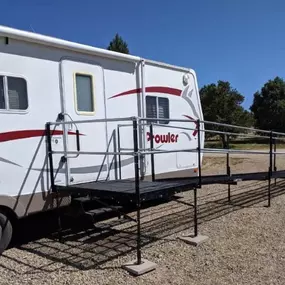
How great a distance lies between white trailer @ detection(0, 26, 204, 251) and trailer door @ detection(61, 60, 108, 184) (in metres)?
0.01

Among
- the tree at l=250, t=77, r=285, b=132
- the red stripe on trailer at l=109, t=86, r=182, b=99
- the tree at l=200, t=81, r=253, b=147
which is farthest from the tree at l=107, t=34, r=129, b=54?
the red stripe on trailer at l=109, t=86, r=182, b=99

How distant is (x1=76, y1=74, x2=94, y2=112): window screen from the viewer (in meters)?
5.50

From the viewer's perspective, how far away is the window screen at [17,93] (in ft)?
15.4

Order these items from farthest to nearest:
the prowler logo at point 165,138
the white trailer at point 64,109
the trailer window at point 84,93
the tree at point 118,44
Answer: the tree at point 118,44, the prowler logo at point 165,138, the trailer window at point 84,93, the white trailer at point 64,109

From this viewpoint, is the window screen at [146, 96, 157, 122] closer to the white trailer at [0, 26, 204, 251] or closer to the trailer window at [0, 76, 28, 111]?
the white trailer at [0, 26, 204, 251]

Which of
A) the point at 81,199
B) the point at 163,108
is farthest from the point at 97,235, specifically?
the point at 163,108

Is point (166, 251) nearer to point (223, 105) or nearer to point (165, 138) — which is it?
point (165, 138)

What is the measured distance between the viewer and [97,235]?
559 centimetres

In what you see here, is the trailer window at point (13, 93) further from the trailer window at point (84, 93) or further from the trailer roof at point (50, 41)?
the trailer window at point (84, 93)

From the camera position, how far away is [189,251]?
15.7 ft

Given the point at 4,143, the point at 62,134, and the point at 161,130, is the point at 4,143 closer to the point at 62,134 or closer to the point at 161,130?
the point at 62,134

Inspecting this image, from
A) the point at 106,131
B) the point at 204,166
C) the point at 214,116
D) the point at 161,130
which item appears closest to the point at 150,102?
the point at 161,130

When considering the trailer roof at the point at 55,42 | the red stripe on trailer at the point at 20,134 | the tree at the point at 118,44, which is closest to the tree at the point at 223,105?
the tree at the point at 118,44

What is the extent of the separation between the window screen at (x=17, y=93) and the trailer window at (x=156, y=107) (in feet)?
7.86
